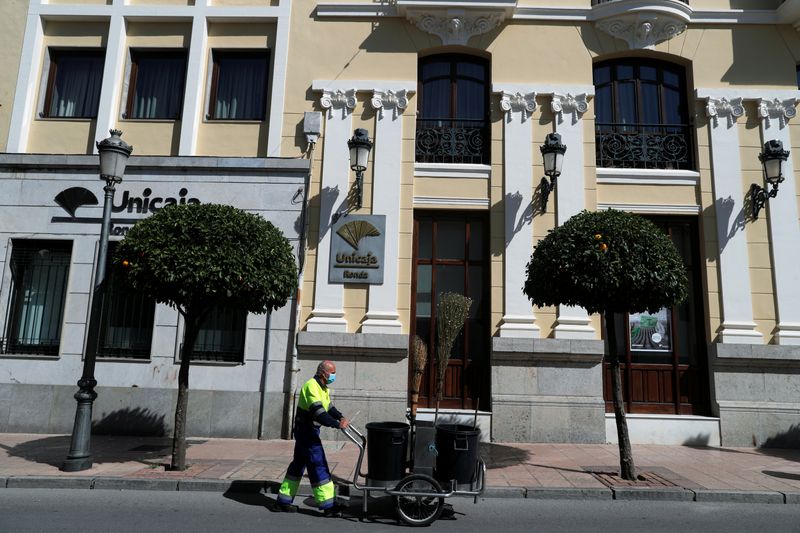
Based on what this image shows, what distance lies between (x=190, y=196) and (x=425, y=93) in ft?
17.9

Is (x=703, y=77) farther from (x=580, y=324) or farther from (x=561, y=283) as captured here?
(x=561, y=283)

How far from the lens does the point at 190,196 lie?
11.4 metres

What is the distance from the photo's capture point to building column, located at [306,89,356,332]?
431 inches

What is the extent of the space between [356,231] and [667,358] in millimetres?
6729

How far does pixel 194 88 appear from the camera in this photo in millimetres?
11898

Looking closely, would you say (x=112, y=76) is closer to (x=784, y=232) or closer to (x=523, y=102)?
(x=523, y=102)

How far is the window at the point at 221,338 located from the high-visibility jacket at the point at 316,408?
16.1ft

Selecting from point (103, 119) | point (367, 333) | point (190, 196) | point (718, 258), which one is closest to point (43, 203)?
point (103, 119)

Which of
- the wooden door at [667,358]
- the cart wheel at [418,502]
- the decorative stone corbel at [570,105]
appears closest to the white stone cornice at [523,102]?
the decorative stone corbel at [570,105]

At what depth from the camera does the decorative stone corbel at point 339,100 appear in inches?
462

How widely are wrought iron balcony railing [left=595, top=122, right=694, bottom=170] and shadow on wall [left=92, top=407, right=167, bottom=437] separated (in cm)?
1026

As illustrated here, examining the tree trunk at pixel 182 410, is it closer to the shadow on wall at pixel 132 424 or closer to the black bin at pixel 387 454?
the shadow on wall at pixel 132 424

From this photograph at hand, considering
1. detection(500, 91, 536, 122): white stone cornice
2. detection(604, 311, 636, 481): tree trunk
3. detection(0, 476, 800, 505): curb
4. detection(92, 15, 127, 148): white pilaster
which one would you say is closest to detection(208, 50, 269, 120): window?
detection(92, 15, 127, 148): white pilaster

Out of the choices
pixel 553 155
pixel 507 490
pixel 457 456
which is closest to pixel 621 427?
pixel 507 490
